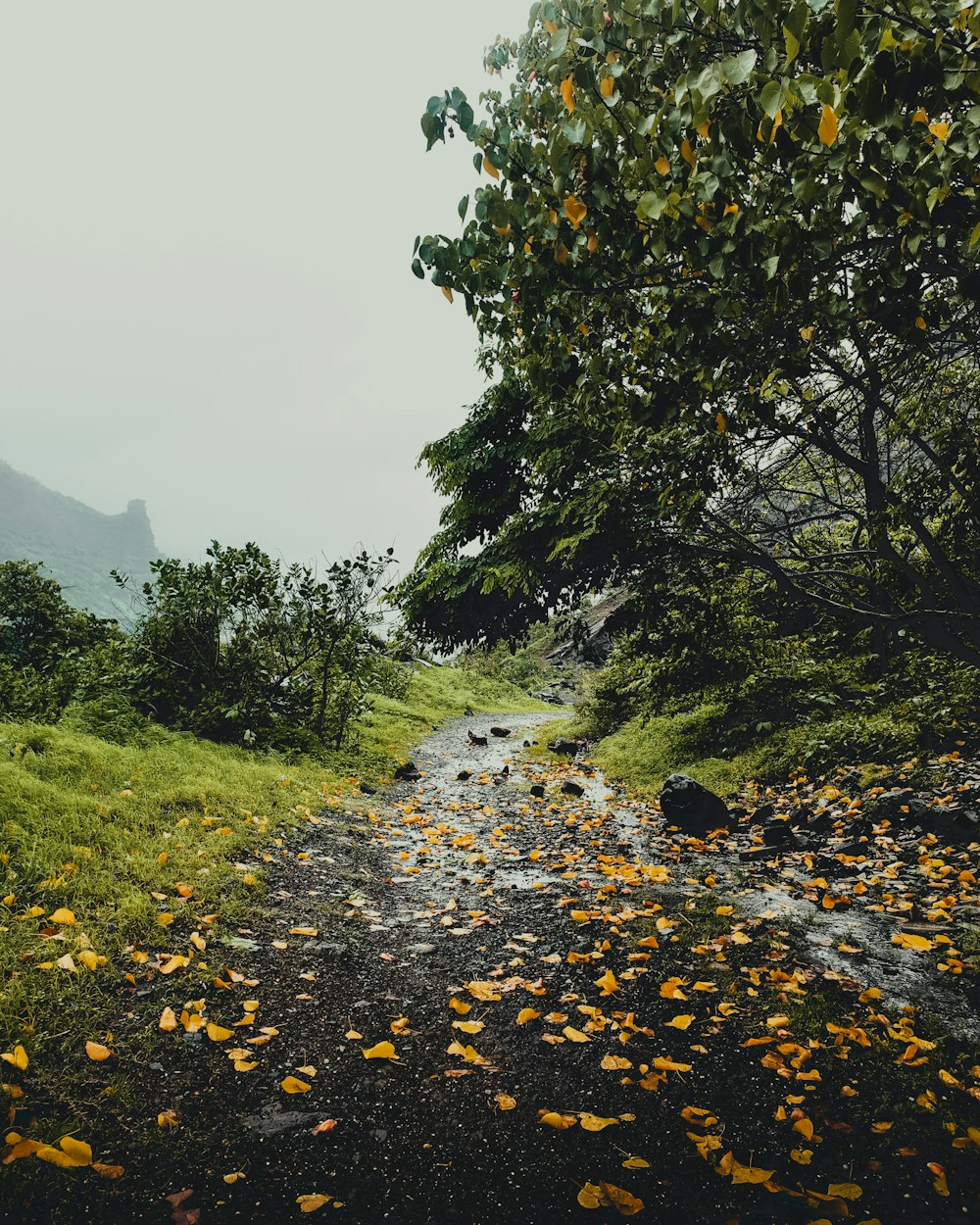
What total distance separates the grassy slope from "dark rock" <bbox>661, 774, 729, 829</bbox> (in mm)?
4197

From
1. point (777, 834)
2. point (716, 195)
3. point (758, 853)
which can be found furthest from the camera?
point (777, 834)

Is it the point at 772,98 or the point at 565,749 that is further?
the point at 565,749

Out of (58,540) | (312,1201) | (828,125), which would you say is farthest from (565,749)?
(58,540)

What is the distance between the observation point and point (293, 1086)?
8.72ft

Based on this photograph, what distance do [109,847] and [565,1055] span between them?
143 inches

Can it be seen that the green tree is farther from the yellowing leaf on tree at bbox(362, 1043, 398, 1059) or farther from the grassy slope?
the grassy slope

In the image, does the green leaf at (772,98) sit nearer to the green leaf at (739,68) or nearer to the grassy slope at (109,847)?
the green leaf at (739,68)

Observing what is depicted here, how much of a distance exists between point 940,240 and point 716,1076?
4018 millimetres

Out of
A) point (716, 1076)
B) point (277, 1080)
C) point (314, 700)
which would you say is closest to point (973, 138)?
point (716, 1076)

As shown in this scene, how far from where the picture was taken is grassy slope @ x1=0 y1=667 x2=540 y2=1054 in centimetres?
318

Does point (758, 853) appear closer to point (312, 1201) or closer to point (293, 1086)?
point (293, 1086)

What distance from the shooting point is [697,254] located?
2545 mm

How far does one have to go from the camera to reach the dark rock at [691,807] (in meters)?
7.08

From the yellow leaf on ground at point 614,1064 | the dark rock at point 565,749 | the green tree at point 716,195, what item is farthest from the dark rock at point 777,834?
the dark rock at point 565,749
